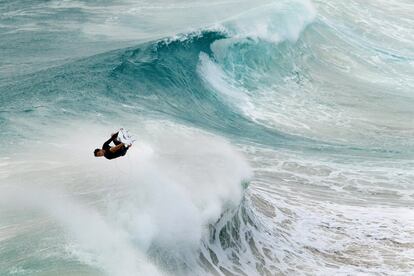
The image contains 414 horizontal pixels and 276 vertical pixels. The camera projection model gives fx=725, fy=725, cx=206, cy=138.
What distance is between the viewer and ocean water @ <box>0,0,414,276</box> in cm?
1440

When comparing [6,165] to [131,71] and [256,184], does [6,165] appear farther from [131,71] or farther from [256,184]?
[131,71]

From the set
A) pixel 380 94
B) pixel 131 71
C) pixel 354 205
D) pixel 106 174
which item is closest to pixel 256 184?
pixel 354 205

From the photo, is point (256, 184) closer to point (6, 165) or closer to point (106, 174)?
point (106, 174)

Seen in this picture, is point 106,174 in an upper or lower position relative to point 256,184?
upper

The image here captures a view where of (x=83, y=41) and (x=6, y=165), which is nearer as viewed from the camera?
(x=6, y=165)

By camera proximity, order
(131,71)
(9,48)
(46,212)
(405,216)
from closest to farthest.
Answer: (46,212) → (405,216) → (131,71) → (9,48)

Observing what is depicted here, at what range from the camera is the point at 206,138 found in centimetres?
2323

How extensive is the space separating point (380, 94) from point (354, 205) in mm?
13360

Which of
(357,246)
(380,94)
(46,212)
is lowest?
(380,94)

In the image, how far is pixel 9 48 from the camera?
30.4 meters

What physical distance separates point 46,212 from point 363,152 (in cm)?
1338

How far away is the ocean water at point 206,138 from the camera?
14.4 meters

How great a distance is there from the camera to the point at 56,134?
2036 cm

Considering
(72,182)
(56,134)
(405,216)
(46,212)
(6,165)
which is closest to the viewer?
(46,212)
